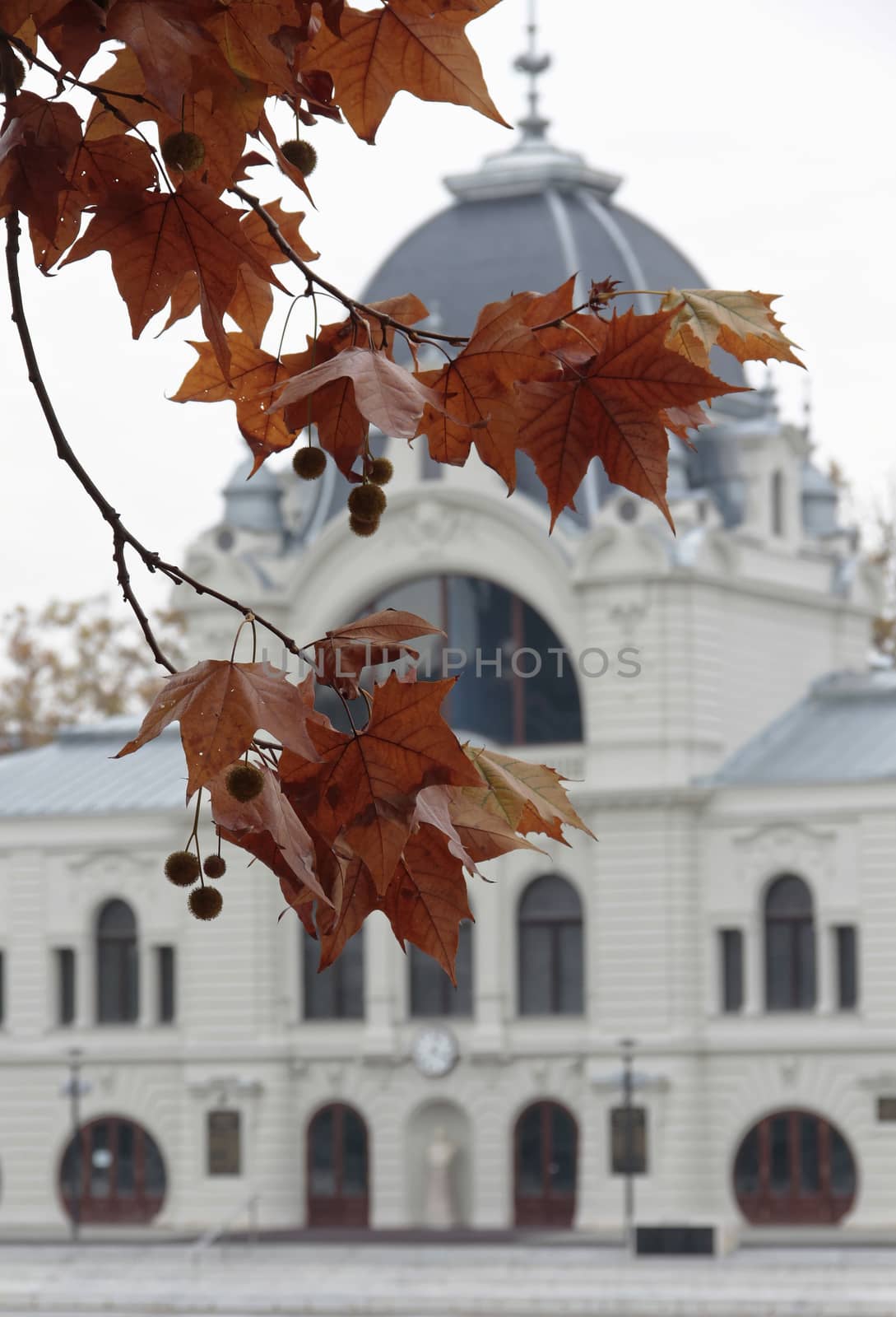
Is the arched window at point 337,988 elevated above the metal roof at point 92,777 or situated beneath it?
situated beneath

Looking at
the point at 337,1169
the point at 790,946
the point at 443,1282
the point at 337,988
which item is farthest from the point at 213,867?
the point at 337,988

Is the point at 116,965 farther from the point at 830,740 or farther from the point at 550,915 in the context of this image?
the point at 830,740

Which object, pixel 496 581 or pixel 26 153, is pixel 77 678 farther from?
pixel 26 153

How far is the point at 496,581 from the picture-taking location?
4294 cm

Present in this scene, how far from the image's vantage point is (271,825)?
3705 millimetres

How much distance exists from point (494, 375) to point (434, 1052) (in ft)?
130

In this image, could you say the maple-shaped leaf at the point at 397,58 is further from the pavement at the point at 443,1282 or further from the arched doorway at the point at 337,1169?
the arched doorway at the point at 337,1169

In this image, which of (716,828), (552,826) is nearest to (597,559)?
(716,828)

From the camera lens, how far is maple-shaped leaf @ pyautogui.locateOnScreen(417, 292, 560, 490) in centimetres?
408

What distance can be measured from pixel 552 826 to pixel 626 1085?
124ft

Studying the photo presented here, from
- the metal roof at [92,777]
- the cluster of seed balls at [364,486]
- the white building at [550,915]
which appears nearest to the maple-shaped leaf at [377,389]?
the cluster of seed balls at [364,486]

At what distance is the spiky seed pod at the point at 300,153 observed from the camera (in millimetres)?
4191

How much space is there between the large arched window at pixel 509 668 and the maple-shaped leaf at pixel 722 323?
38.6 meters

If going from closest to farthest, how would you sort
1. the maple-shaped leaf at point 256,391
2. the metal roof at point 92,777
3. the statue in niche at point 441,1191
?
the maple-shaped leaf at point 256,391 → the statue in niche at point 441,1191 → the metal roof at point 92,777
